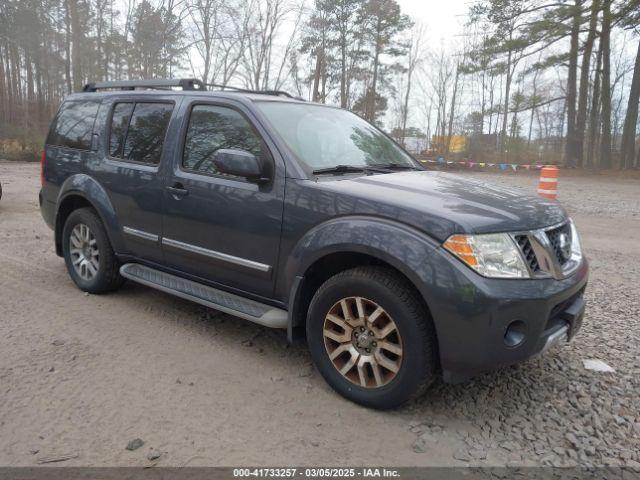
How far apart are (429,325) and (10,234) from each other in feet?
22.4

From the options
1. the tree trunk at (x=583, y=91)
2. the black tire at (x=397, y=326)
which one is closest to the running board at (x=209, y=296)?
the black tire at (x=397, y=326)

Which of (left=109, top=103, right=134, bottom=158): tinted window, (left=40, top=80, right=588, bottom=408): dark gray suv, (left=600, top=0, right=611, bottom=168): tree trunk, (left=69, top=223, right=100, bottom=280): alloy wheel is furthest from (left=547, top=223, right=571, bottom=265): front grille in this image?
(left=600, top=0, right=611, bottom=168): tree trunk

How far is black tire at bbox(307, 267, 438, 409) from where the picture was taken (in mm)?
2682

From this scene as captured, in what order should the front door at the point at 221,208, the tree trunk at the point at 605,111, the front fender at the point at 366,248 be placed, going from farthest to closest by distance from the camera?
the tree trunk at the point at 605,111, the front door at the point at 221,208, the front fender at the point at 366,248

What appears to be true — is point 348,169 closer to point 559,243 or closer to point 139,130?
point 559,243

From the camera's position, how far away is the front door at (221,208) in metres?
3.33

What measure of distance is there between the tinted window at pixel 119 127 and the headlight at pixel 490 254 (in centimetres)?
316

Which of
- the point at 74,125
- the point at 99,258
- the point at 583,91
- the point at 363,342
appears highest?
the point at 583,91

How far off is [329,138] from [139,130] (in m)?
1.73

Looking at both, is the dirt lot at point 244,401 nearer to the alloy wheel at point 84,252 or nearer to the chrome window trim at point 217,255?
the alloy wheel at point 84,252

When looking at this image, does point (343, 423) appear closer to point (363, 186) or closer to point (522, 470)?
point (522, 470)

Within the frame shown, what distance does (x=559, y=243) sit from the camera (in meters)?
3.01

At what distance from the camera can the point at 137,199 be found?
4.15 metres

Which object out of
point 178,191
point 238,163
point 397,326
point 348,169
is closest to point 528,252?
point 397,326
